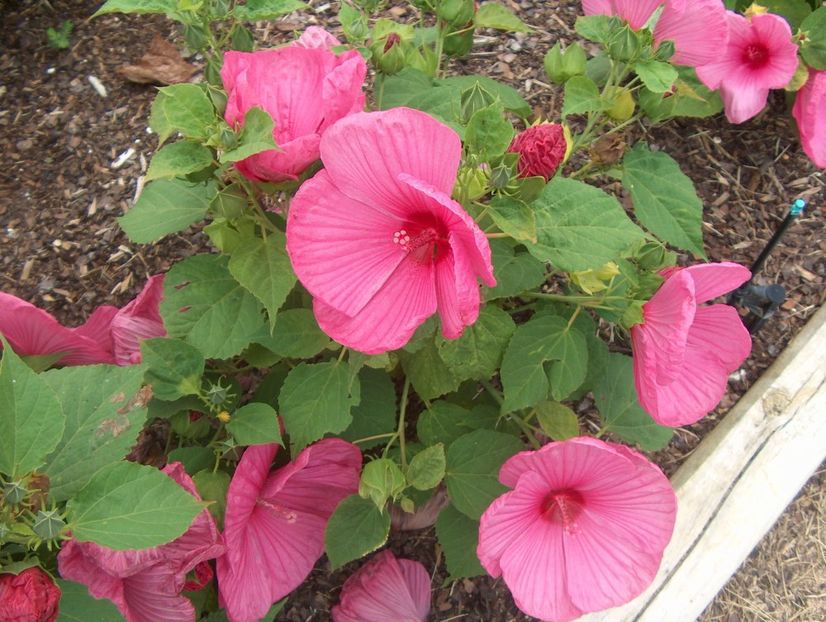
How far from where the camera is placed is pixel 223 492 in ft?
4.24

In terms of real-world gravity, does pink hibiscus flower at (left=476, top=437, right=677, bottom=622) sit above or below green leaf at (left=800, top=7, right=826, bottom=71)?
below

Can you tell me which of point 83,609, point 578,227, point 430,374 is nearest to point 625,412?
point 430,374

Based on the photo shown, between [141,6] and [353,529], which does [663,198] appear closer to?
[353,529]

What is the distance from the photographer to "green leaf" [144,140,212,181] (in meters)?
1.03

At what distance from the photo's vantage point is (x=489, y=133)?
0.96 meters

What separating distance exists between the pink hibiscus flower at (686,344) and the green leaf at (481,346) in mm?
237

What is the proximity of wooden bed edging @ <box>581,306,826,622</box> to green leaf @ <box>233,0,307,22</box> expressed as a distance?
1.24m

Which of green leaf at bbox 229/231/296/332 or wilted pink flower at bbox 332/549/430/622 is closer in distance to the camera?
green leaf at bbox 229/231/296/332

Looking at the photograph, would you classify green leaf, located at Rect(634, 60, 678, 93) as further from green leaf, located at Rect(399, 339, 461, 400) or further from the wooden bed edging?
the wooden bed edging

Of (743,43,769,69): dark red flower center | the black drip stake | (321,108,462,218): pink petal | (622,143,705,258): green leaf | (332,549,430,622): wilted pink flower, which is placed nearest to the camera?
(321,108,462,218): pink petal

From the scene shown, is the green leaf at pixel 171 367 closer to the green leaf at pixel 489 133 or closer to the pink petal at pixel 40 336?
the pink petal at pixel 40 336

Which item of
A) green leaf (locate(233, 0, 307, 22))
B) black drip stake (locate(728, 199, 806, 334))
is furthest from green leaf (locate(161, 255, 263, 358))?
black drip stake (locate(728, 199, 806, 334))

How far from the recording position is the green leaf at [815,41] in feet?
6.20

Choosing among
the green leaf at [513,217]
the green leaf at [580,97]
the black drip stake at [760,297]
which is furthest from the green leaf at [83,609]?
the black drip stake at [760,297]
